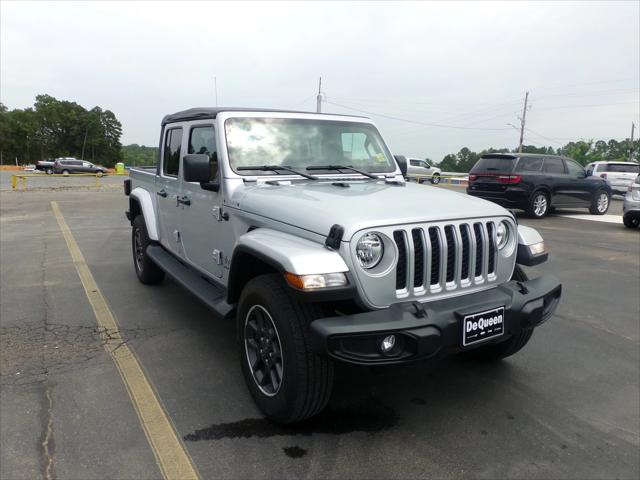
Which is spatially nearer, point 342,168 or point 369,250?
point 369,250

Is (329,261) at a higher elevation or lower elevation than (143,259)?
higher

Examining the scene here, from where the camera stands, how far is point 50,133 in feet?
284

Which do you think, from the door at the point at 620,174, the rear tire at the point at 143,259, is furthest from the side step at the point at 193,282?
the door at the point at 620,174

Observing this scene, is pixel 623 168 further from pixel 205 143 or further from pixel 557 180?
pixel 205 143

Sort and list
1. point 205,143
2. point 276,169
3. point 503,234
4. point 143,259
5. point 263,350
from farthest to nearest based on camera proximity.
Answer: point 143,259 < point 205,143 < point 276,169 < point 503,234 < point 263,350

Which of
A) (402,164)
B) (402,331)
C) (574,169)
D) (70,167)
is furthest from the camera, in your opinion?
(70,167)

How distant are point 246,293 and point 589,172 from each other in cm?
1360

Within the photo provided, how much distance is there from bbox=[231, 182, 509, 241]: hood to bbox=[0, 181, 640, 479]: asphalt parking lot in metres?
1.18

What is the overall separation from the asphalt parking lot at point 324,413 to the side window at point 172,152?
1.39m

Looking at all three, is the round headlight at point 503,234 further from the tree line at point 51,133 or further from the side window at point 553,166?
the tree line at point 51,133

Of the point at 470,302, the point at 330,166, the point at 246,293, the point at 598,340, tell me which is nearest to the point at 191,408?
the point at 246,293

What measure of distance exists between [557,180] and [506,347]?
11042 mm

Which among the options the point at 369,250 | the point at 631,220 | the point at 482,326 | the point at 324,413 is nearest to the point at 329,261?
the point at 369,250

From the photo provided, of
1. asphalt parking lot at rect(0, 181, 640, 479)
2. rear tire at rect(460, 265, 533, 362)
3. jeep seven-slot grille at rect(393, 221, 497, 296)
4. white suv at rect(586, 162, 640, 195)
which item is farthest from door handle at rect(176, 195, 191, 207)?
white suv at rect(586, 162, 640, 195)
